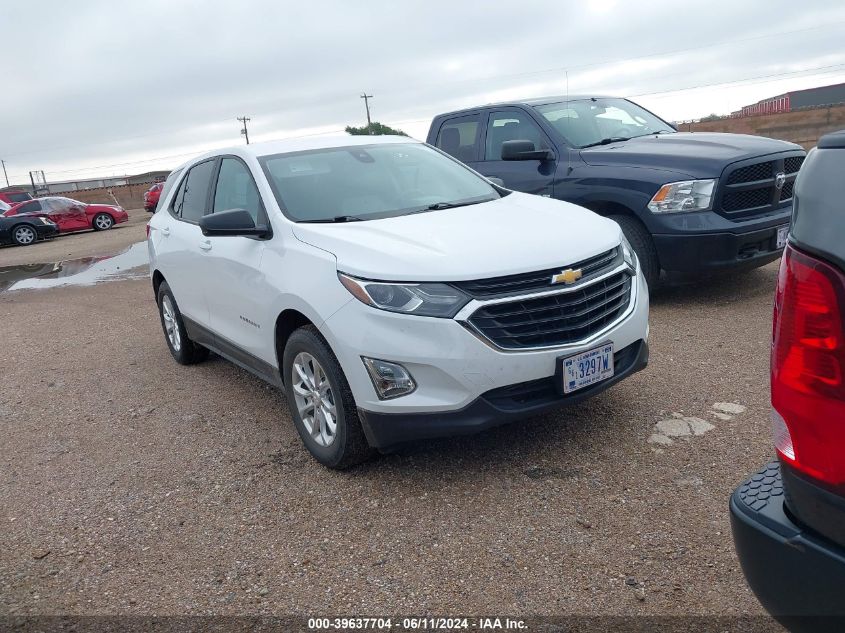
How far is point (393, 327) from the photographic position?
130 inches

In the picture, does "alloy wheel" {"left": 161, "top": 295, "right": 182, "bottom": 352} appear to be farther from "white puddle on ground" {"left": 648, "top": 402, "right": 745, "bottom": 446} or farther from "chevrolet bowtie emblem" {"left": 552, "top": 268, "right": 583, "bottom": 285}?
"white puddle on ground" {"left": 648, "top": 402, "right": 745, "bottom": 446}

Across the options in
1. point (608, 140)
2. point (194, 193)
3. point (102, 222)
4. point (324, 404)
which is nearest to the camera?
point (324, 404)

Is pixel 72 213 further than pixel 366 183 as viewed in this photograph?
Yes

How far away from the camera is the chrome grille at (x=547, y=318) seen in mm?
3303

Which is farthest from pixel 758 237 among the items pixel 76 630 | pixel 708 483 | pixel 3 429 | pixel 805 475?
pixel 3 429

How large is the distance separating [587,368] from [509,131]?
14.8ft

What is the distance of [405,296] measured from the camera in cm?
333

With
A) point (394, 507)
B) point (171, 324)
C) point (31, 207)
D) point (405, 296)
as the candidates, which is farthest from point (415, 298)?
point (31, 207)

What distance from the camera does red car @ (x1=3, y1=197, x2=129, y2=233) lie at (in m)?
24.4

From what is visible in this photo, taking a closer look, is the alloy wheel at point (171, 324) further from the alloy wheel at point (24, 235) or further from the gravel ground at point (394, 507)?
the alloy wheel at point (24, 235)

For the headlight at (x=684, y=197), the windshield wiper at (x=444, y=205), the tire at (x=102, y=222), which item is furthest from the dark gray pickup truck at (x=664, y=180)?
the tire at (x=102, y=222)

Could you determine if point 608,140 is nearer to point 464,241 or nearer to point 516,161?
point 516,161

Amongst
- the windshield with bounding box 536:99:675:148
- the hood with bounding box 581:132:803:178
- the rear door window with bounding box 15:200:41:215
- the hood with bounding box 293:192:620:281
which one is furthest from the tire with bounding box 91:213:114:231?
the hood with bounding box 293:192:620:281

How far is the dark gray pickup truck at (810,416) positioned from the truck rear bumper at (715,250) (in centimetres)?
451
